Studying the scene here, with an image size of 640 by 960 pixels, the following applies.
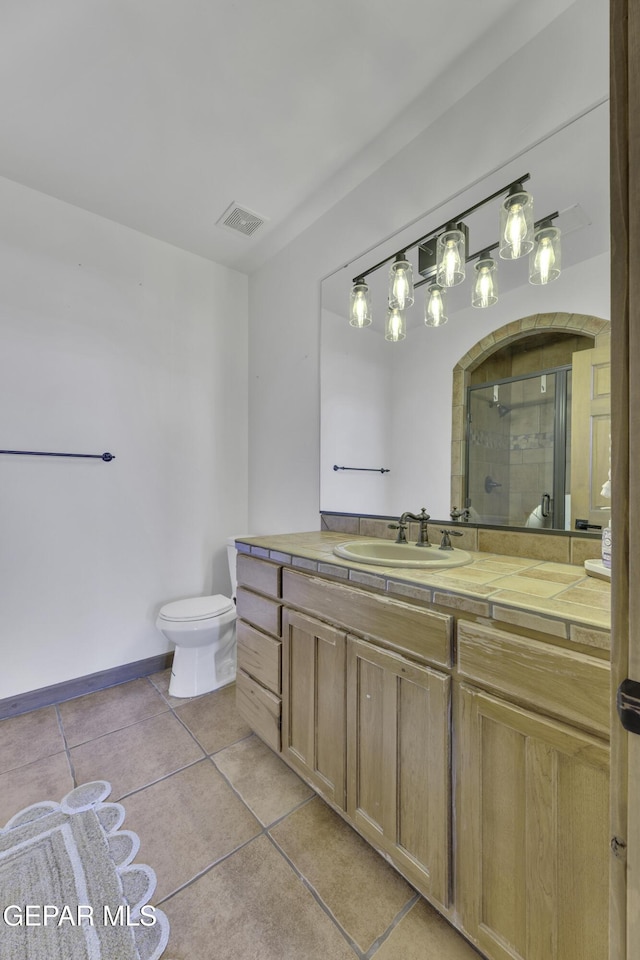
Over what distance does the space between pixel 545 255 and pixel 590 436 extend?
2.01 feet

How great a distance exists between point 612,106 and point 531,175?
3.60 ft

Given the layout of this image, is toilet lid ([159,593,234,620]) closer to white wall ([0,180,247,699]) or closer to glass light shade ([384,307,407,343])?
white wall ([0,180,247,699])

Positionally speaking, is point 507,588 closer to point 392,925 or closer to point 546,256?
point 392,925

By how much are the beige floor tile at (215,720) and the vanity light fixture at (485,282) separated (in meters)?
2.08

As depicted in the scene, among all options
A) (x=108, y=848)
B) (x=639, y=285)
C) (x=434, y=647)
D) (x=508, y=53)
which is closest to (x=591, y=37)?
(x=508, y=53)

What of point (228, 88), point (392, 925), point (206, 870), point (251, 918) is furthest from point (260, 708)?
point (228, 88)

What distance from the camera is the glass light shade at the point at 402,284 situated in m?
1.65

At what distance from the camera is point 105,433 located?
83.9 inches

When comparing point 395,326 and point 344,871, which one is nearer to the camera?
point 344,871

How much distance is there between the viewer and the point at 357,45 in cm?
132

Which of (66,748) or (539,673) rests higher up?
(539,673)

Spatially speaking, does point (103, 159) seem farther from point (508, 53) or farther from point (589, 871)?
point (589, 871)

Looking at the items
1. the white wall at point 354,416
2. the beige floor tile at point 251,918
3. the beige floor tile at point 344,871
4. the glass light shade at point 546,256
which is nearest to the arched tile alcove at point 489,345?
the glass light shade at point 546,256

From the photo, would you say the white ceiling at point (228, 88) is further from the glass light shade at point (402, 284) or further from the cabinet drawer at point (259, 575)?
the cabinet drawer at point (259, 575)
